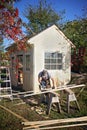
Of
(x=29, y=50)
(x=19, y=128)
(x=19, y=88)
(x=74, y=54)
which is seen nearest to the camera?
(x=19, y=128)

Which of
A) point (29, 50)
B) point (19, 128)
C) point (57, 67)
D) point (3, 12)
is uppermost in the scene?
point (3, 12)

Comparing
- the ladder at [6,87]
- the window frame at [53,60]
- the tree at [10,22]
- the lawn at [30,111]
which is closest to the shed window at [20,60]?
the window frame at [53,60]

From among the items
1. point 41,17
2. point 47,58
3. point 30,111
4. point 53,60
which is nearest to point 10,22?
point 30,111

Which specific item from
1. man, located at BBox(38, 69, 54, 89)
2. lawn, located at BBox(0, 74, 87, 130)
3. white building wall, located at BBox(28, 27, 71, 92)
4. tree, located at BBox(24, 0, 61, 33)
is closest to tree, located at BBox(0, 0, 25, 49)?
man, located at BBox(38, 69, 54, 89)

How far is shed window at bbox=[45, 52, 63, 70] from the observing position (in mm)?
17891

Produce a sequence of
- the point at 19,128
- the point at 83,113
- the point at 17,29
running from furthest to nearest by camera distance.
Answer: the point at 17,29 → the point at 83,113 → the point at 19,128

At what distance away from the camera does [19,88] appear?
19031mm

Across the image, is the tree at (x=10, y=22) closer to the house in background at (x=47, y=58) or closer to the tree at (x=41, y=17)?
the house in background at (x=47, y=58)

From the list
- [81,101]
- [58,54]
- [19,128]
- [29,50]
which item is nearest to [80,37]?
[58,54]

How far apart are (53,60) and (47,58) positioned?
0.54m

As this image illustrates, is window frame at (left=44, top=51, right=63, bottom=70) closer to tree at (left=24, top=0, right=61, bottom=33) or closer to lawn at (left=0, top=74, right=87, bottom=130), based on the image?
lawn at (left=0, top=74, right=87, bottom=130)

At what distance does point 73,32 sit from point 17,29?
10960 millimetres

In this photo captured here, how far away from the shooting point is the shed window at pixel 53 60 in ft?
58.7

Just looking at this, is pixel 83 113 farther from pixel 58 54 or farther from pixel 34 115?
pixel 58 54
